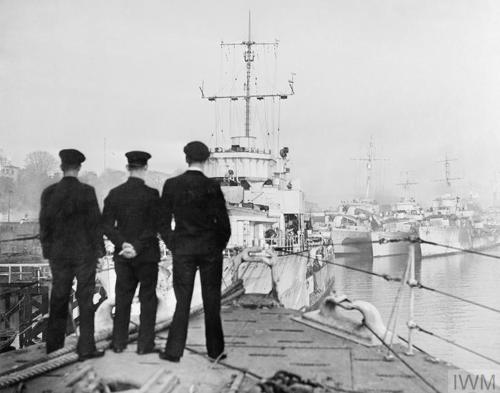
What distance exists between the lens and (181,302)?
3.76m

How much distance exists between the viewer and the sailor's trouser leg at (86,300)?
3.88 m

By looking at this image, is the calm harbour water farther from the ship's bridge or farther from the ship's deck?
the ship's deck

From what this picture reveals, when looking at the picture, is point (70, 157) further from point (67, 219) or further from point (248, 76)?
point (248, 76)

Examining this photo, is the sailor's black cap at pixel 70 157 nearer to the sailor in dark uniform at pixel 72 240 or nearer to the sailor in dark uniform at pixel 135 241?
the sailor in dark uniform at pixel 72 240

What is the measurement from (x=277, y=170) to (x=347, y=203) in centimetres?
5274

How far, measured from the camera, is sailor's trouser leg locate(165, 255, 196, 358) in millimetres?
3730

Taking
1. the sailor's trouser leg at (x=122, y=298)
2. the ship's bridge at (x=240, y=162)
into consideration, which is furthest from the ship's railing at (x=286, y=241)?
the sailor's trouser leg at (x=122, y=298)

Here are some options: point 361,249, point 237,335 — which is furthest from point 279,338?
point 361,249

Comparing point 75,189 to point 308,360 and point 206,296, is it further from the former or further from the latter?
point 308,360

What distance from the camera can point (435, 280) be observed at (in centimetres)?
3316

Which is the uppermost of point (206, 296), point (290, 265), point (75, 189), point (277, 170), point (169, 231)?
point (277, 170)

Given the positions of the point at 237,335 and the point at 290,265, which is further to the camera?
the point at 290,265

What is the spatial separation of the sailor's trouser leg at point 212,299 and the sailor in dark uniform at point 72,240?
83 centimetres

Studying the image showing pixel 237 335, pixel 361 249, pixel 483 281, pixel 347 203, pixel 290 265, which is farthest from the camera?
pixel 347 203
